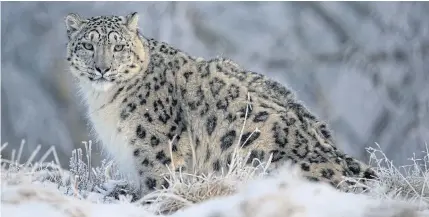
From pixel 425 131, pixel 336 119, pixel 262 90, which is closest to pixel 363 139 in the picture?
pixel 336 119

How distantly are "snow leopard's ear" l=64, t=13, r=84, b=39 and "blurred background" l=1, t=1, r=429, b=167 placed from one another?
4077 millimetres

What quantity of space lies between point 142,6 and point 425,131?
325 cm

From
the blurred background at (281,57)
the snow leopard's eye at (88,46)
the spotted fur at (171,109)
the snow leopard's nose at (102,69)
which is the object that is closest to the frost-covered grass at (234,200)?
the spotted fur at (171,109)

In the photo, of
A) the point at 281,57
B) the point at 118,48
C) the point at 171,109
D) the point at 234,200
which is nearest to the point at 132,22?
the point at 118,48

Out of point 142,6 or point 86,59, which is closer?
point 86,59

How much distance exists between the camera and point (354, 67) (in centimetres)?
1021

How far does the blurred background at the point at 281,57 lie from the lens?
32.0 feet

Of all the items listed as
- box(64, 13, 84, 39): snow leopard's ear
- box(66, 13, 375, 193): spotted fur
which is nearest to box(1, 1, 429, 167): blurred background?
box(64, 13, 84, 39): snow leopard's ear

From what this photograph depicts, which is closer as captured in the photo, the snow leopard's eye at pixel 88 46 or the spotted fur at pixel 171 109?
the spotted fur at pixel 171 109

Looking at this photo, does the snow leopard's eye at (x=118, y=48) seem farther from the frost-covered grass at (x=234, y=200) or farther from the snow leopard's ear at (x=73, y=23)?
the frost-covered grass at (x=234, y=200)

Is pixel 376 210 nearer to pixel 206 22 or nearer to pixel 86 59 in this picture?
pixel 86 59

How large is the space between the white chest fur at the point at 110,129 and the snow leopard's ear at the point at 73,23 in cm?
38

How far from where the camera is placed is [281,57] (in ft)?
34.4

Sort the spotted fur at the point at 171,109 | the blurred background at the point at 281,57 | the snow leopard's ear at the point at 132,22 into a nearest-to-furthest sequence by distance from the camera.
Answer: the spotted fur at the point at 171,109, the snow leopard's ear at the point at 132,22, the blurred background at the point at 281,57
